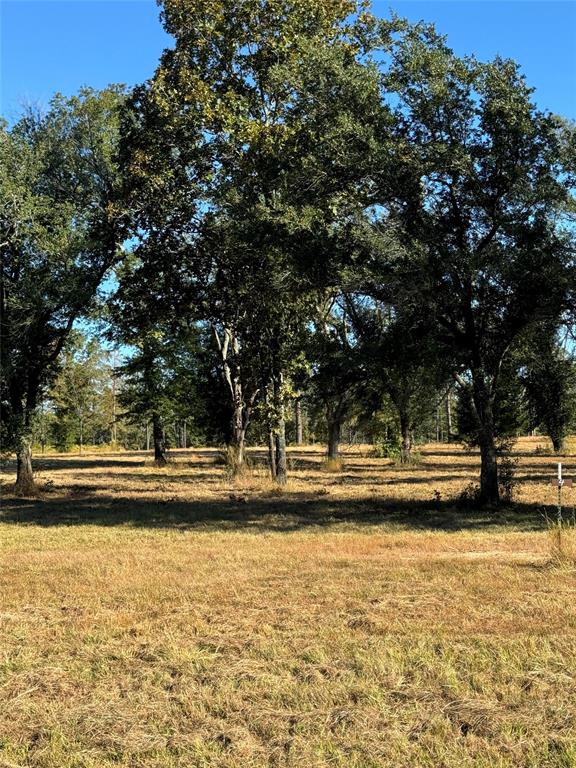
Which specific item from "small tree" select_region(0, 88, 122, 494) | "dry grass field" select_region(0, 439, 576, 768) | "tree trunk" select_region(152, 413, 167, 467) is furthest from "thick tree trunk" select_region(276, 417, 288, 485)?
"tree trunk" select_region(152, 413, 167, 467)

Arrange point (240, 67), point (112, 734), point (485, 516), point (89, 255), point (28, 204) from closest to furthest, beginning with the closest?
point (112, 734) < point (485, 516) < point (28, 204) < point (240, 67) < point (89, 255)

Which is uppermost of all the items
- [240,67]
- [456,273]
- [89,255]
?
[240,67]

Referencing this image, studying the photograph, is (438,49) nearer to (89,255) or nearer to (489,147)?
(489,147)

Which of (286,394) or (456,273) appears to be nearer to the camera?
(456,273)

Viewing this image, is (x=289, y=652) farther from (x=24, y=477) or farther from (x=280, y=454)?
(x=24, y=477)

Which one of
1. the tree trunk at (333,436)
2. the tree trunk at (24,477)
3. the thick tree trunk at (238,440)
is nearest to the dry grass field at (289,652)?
the tree trunk at (24,477)

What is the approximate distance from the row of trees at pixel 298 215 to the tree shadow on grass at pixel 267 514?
1683 millimetres

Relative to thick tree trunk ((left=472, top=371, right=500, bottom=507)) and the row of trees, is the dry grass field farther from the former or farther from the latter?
the row of trees

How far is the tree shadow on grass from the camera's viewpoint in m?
12.9

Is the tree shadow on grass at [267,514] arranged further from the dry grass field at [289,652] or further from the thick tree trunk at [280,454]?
the thick tree trunk at [280,454]

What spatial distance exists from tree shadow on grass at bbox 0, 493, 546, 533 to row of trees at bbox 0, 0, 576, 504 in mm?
1683

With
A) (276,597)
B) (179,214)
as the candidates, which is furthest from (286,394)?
(276,597)

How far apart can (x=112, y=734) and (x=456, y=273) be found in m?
11.5

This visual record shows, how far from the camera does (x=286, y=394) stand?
69.4ft
